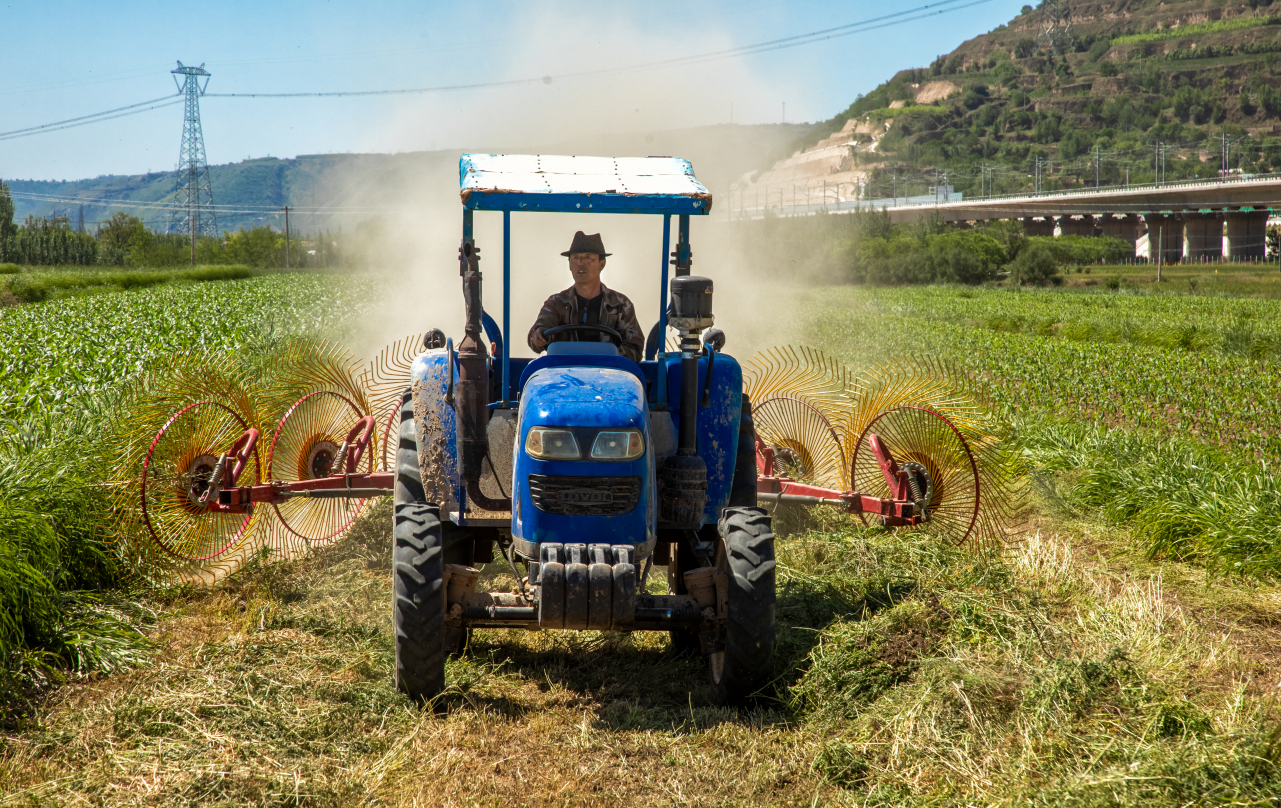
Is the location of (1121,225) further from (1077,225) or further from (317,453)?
(317,453)

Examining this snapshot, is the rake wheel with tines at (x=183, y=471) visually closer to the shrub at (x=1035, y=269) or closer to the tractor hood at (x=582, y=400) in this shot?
the tractor hood at (x=582, y=400)

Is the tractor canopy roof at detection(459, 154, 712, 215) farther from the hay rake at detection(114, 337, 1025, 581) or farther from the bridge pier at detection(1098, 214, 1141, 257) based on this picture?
the bridge pier at detection(1098, 214, 1141, 257)

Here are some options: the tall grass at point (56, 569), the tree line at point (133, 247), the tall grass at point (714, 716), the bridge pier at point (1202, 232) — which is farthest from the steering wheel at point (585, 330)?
the bridge pier at point (1202, 232)

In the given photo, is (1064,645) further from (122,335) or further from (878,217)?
(878,217)

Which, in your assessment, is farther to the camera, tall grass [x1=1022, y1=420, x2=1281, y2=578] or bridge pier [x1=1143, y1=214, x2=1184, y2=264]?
bridge pier [x1=1143, y1=214, x2=1184, y2=264]

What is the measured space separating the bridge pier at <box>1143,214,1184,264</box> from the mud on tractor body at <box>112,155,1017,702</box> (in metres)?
72.0

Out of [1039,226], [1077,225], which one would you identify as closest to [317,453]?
[1077,225]

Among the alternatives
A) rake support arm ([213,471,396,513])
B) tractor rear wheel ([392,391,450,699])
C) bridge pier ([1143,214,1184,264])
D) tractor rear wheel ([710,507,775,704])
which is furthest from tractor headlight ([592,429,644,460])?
bridge pier ([1143,214,1184,264])

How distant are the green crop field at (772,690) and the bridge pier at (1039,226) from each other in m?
85.5

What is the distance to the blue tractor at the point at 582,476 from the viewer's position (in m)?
4.08

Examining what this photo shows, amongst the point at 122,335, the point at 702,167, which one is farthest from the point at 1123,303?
the point at 122,335

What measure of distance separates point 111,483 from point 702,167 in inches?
522

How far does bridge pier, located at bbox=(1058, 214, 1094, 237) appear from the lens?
80594 mm

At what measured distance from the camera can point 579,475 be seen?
13.4 feet
